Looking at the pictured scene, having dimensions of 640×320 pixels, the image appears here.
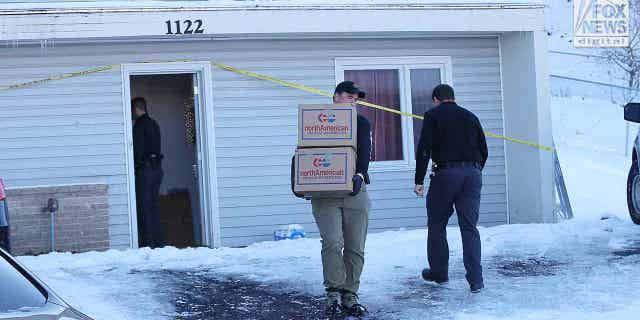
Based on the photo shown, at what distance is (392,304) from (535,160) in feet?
16.6

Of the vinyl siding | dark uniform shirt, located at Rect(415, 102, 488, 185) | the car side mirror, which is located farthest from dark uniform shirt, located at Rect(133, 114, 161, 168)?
the car side mirror

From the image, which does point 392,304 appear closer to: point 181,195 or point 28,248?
point 28,248

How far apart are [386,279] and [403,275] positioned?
24 cm

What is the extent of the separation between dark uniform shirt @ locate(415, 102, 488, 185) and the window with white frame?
4157 millimetres

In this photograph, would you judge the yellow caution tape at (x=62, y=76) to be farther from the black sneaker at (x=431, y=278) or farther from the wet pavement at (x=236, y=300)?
the black sneaker at (x=431, y=278)

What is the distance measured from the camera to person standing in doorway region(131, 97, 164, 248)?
11914 mm

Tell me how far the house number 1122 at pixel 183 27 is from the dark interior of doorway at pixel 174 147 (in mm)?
2735

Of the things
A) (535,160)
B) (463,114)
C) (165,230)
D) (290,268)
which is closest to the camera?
(463,114)

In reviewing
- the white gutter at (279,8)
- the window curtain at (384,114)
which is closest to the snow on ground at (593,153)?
the window curtain at (384,114)

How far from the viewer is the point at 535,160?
12688 mm

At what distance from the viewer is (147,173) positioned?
1195 cm

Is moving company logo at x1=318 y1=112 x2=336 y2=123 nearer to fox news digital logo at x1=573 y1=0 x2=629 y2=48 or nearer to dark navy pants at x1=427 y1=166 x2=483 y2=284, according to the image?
dark navy pants at x1=427 y1=166 x2=483 y2=284

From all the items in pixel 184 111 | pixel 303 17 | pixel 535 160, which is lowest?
pixel 535 160

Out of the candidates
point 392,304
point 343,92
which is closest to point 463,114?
point 343,92
